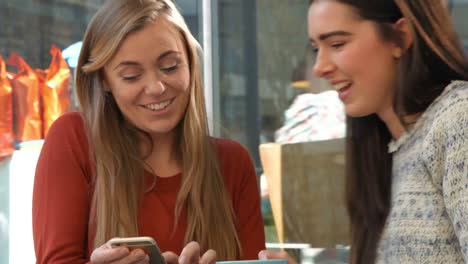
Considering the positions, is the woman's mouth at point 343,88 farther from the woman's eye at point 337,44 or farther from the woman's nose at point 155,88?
the woman's nose at point 155,88

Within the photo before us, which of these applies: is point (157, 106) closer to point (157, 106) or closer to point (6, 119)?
point (157, 106)

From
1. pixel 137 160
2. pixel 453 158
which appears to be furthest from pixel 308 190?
pixel 453 158

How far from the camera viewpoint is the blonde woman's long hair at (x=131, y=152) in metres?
1.93

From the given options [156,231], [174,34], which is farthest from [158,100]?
[156,231]

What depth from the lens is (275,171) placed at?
3.65m

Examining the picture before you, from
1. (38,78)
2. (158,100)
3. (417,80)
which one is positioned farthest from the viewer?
(38,78)

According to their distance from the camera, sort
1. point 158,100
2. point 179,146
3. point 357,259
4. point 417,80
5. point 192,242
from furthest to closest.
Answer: point 179,146, point 158,100, point 192,242, point 357,259, point 417,80

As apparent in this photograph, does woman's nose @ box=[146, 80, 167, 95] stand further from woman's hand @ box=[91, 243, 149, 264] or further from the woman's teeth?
woman's hand @ box=[91, 243, 149, 264]

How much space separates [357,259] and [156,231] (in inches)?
20.8

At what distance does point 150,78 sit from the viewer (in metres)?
1.94

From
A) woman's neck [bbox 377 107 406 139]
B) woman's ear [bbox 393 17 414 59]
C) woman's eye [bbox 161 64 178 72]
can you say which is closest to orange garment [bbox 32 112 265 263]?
woman's eye [bbox 161 64 178 72]

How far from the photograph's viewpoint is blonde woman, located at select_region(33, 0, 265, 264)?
75.6 inches

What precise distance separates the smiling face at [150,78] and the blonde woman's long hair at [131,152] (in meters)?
0.03

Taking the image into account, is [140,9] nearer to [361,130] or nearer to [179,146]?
[179,146]
